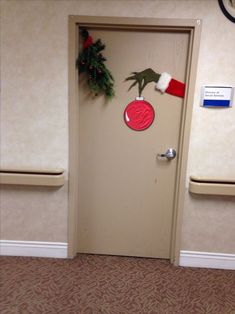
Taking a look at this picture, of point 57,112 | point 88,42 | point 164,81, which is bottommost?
point 57,112

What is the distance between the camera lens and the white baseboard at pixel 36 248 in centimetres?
211

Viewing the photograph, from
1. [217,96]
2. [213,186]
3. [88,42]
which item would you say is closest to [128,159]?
[213,186]

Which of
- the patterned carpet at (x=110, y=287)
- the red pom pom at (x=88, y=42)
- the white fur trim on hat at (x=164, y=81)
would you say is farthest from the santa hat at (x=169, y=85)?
the patterned carpet at (x=110, y=287)

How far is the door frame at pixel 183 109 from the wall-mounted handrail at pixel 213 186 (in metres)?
0.11

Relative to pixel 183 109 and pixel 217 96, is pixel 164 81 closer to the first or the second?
pixel 183 109

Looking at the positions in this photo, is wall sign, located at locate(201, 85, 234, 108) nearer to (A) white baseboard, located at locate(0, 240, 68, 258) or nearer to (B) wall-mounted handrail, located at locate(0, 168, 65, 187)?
(B) wall-mounted handrail, located at locate(0, 168, 65, 187)

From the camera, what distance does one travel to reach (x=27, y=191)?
6.68 feet

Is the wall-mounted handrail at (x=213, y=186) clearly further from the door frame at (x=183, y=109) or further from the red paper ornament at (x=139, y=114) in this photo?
the red paper ornament at (x=139, y=114)

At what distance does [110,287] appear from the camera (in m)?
1.82

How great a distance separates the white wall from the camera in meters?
1.75

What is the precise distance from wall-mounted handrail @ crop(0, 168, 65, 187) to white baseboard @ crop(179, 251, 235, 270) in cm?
125

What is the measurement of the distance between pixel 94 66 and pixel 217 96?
0.96 metres

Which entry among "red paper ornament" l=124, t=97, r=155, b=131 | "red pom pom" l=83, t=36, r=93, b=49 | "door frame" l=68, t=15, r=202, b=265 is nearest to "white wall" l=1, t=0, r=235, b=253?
"door frame" l=68, t=15, r=202, b=265

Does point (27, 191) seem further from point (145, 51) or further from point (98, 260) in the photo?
point (145, 51)
